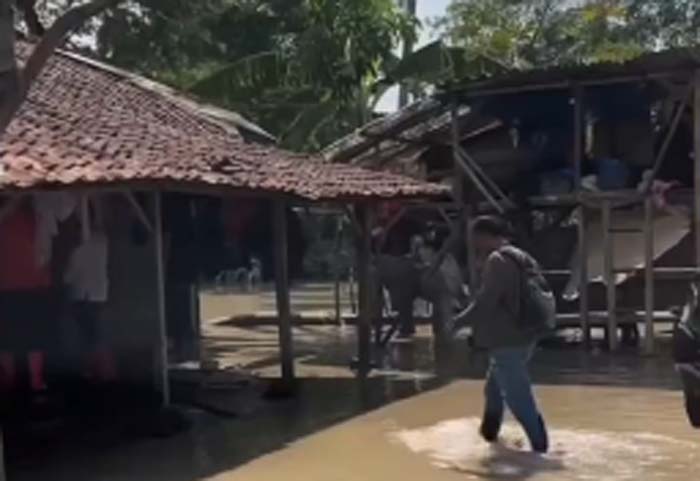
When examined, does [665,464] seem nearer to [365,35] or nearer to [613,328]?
[613,328]

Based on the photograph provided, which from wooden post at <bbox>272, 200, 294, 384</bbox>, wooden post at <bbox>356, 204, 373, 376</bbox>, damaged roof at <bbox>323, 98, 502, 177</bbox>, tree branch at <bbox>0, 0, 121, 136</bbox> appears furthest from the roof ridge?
tree branch at <bbox>0, 0, 121, 136</bbox>

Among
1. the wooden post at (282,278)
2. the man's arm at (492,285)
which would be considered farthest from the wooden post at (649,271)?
the man's arm at (492,285)

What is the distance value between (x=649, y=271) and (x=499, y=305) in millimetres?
6867

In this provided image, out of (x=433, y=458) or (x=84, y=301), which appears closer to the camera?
(x=433, y=458)

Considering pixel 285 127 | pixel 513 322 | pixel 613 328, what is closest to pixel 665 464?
pixel 513 322

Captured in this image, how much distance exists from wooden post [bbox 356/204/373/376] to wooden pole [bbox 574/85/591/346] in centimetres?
273

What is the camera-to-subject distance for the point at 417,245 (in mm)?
18109

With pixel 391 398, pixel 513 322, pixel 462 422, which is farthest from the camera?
pixel 391 398

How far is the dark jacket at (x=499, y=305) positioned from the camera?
916 cm

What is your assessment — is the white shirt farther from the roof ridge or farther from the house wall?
the roof ridge

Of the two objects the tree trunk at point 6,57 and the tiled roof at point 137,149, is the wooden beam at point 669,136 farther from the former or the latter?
the tree trunk at point 6,57

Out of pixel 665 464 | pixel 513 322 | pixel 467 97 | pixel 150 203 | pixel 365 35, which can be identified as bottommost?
pixel 665 464

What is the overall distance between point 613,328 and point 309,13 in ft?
29.5

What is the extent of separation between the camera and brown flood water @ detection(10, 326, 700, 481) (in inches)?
371
